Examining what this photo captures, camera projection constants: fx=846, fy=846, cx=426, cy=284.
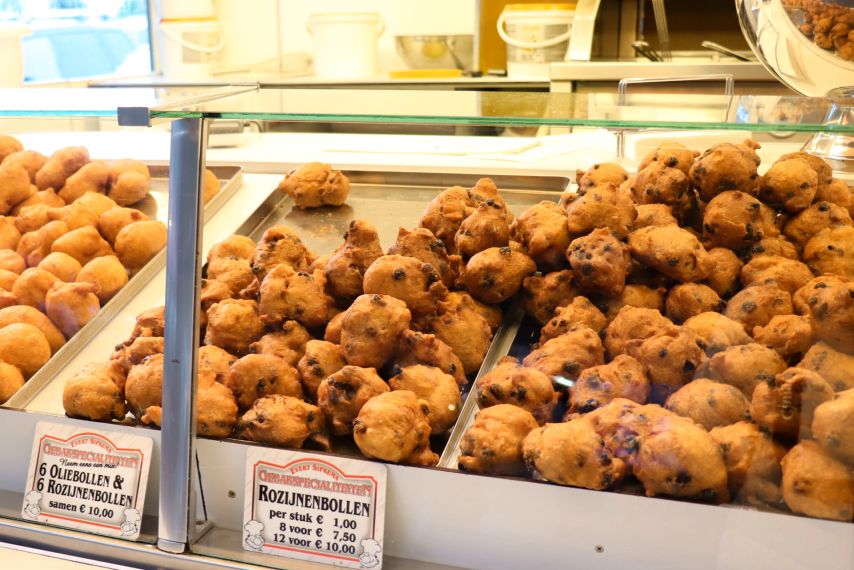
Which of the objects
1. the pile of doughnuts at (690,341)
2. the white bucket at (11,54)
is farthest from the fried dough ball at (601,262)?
the white bucket at (11,54)

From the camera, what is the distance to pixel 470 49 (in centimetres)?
491

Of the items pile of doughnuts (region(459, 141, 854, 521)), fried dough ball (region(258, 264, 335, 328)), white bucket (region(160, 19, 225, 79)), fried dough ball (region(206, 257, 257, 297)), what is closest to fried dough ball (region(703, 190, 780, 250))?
pile of doughnuts (region(459, 141, 854, 521))

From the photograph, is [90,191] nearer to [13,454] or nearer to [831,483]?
[13,454]

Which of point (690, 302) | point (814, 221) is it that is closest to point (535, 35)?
point (814, 221)

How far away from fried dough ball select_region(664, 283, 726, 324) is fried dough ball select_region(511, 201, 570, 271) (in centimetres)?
17

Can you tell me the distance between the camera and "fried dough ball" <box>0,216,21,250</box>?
1.51 metres

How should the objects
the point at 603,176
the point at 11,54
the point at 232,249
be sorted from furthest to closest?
the point at 11,54 < the point at 232,249 < the point at 603,176

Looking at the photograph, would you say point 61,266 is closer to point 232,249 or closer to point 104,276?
point 104,276

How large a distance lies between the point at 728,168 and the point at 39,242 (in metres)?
1.14

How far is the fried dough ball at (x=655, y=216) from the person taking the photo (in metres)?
1.14

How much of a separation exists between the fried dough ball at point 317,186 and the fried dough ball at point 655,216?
0.59 meters

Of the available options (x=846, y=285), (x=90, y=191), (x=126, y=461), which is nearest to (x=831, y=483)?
(x=846, y=285)

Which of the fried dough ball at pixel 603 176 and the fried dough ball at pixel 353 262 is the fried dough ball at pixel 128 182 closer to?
the fried dough ball at pixel 353 262

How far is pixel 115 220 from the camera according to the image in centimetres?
154
